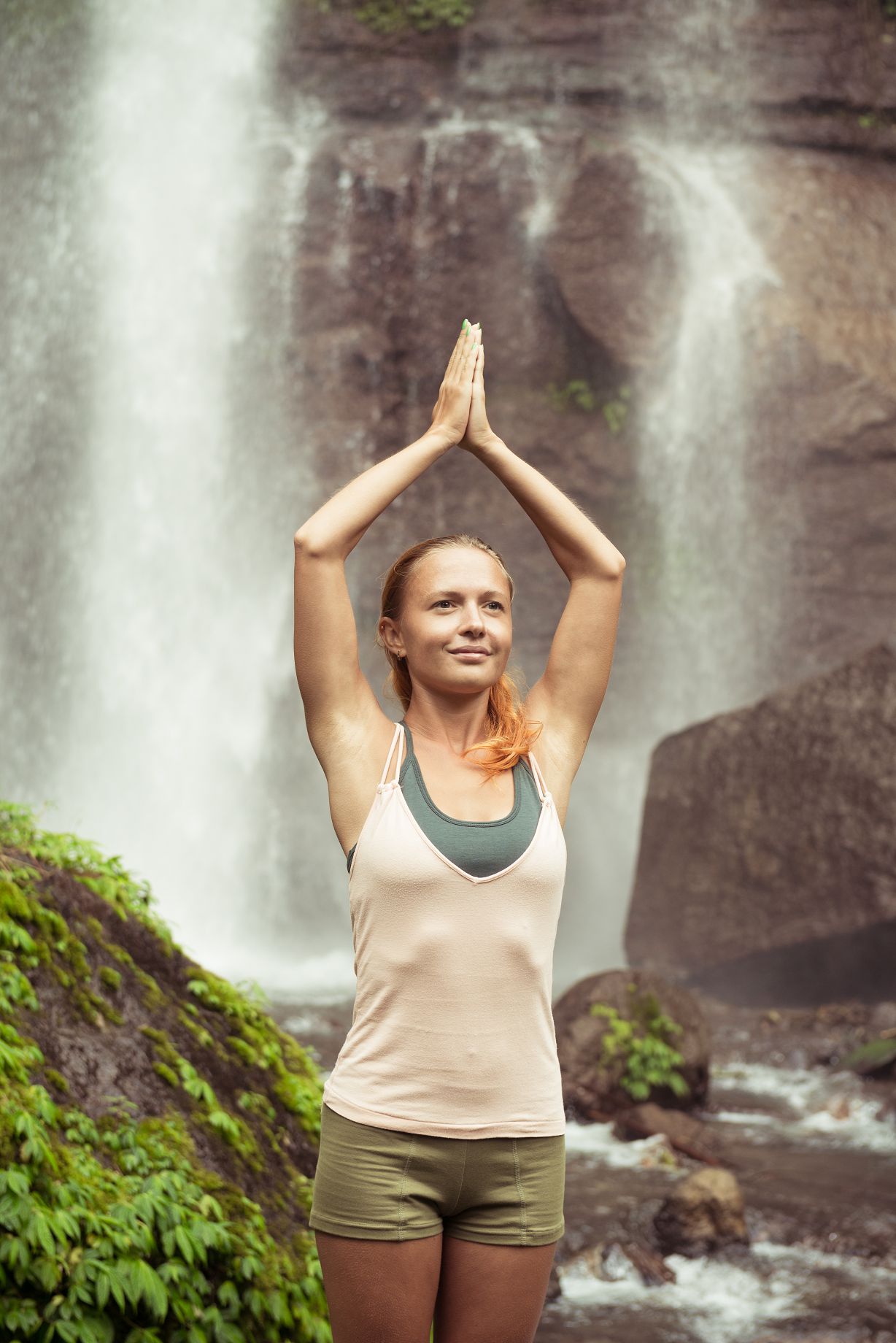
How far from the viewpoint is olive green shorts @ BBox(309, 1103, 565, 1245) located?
2191 mm

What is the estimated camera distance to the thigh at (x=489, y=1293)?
2.21 meters

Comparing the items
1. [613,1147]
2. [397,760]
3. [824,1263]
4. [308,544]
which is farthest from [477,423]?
[613,1147]

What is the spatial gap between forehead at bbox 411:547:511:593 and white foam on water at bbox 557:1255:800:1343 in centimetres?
434

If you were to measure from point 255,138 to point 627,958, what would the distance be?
12.7 meters

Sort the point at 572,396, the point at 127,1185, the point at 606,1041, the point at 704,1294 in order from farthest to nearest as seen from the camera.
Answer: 1. the point at 572,396
2. the point at 606,1041
3. the point at 704,1294
4. the point at 127,1185

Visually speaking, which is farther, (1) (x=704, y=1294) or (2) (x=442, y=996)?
(1) (x=704, y=1294)

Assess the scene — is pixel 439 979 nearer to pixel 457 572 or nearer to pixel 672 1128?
pixel 457 572

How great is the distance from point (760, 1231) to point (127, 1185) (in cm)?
427

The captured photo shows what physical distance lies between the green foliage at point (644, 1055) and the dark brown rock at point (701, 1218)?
7.43ft

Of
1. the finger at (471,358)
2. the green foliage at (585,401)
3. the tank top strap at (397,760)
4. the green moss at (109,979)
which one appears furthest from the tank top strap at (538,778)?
the green foliage at (585,401)

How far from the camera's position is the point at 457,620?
2473 mm

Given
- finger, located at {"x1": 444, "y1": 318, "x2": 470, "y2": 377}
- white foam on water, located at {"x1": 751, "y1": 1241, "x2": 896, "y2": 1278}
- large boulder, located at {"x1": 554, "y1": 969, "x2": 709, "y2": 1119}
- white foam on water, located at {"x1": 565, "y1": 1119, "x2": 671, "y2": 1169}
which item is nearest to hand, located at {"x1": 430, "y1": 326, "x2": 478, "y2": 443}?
finger, located at {"x1": 444, "y1": 318, "x2": 470, "y2": 377}

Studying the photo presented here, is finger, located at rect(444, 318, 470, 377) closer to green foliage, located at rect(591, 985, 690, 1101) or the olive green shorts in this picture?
the olive green shorts

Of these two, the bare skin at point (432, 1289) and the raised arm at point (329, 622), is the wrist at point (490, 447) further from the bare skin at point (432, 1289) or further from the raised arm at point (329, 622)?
the bare skin at point (432, 1289)
